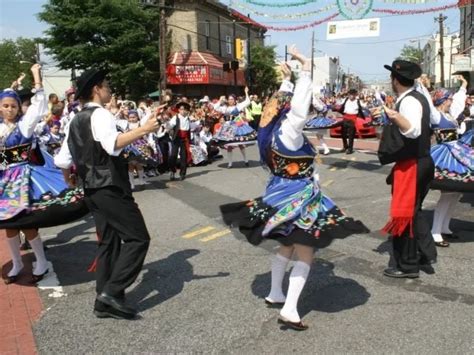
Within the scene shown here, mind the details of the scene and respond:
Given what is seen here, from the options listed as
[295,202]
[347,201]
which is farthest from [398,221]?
[347,201]

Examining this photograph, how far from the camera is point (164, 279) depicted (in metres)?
4.89

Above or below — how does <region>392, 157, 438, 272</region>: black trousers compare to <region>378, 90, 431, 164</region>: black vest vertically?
below

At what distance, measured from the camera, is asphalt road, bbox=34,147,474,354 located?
3.53 meters

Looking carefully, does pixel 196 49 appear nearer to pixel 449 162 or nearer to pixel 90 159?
pixel 449 162

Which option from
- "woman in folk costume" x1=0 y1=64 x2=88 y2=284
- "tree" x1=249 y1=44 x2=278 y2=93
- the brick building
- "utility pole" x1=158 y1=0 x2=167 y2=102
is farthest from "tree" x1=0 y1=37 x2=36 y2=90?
"woman in folk costume" x1=0 y1=64 x2=88 y2=284

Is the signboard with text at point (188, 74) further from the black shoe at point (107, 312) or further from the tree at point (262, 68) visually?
the black shoe at point (107, 312)

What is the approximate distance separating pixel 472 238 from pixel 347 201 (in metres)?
2.57

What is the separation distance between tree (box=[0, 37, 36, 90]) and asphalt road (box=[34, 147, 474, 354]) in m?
65.1

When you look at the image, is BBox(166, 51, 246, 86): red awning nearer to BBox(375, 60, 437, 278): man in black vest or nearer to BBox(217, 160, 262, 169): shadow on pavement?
BBox(217, 160, 262, 169): shadow on pavement

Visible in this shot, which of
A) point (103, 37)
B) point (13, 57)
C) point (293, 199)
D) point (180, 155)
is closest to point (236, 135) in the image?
point (180, 155)

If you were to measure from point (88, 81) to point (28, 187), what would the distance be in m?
1.46

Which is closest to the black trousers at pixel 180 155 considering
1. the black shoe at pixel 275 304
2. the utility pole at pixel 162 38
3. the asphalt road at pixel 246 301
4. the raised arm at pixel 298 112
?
the asphalt road at pixel 246 301

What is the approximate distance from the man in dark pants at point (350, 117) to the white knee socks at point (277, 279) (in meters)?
10.1

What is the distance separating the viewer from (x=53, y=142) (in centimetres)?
962
